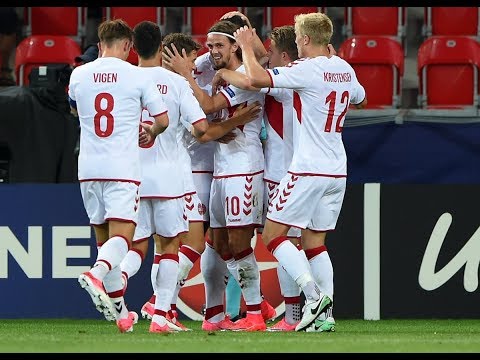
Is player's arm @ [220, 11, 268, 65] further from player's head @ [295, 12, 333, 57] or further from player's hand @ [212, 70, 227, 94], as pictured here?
player's head @ [295, 12, 333, 57]

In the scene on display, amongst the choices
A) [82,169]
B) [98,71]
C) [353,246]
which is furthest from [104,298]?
[353,246]

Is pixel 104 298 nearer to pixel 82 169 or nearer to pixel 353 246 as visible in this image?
pixel 82 169

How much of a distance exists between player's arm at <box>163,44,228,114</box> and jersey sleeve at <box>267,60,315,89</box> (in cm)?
50

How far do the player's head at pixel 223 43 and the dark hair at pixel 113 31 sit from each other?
0.87 meters

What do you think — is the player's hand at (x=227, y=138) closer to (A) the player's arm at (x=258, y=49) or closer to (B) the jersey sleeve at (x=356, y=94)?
(A) the player's arm at (x=258, y=49)

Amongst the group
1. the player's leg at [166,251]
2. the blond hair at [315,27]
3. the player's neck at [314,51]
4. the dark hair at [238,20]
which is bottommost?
the player's leg at [166,251]

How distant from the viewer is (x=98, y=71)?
7.50m

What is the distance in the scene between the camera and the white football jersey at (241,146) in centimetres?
827

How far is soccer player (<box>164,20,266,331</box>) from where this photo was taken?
8.27 metres

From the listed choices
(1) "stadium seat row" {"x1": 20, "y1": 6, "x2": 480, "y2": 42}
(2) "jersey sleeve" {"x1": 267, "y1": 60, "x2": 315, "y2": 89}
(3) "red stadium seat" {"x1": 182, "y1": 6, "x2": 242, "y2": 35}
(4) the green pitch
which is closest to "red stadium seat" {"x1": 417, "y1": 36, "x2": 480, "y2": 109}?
(1) "stadium seat row" {"x1": 20, "y1": 6, "x2": 480, "y2": 42}

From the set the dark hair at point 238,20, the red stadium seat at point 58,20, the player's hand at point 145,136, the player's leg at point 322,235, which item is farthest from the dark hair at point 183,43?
the red stadium seat at point 58,20
